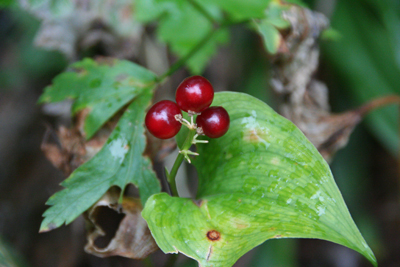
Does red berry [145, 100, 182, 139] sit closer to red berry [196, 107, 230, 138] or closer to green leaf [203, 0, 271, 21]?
red berry [196, 107, 230, 138]

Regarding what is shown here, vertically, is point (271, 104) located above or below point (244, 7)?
below

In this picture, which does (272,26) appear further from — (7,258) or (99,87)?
(7,258)

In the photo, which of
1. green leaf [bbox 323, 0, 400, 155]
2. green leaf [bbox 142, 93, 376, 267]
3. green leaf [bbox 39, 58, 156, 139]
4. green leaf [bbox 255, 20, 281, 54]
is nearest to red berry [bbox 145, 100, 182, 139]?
green leaf [bbox 142, 93, 376, 267]

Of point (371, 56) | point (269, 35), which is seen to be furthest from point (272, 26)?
point (371, 56)

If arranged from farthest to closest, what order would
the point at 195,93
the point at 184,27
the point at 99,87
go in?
the point at 184,27 → the point at 99,87 → the point at 195,93

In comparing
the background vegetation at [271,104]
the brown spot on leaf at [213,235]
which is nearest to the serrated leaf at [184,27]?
the background vegetation at [271,104]

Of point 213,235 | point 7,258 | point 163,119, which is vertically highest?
point 163,119
